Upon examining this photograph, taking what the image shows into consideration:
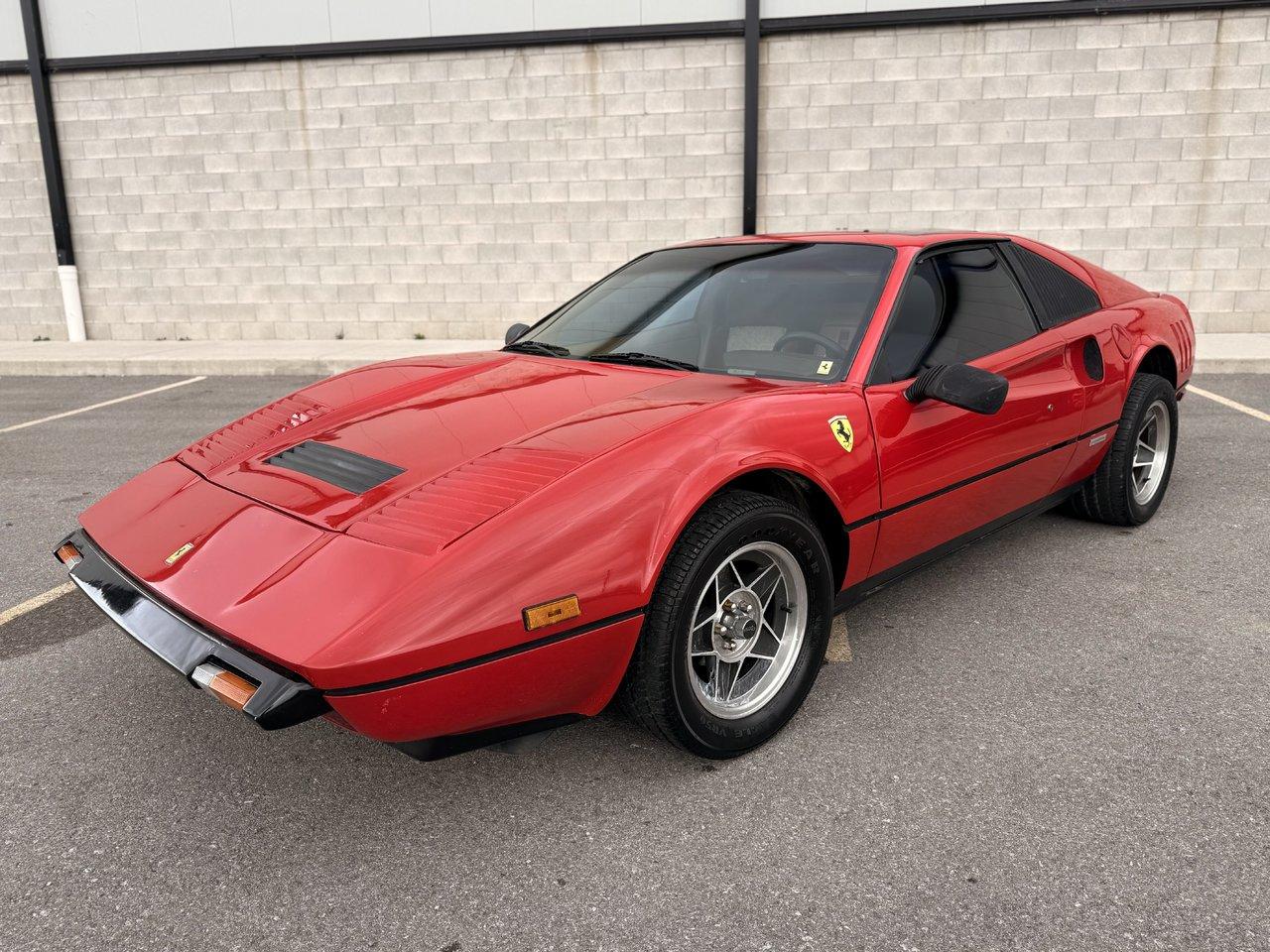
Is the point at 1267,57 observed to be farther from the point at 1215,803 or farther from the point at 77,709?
the point at 77,709

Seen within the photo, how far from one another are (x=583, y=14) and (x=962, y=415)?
8.78 metres

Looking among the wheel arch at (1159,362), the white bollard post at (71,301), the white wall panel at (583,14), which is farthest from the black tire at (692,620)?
the white bollard post at (71,301)

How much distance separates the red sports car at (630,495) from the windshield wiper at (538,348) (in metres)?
0.02

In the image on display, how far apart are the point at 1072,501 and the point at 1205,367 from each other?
5.45 meters

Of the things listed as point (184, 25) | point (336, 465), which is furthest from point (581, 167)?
point (336, 465)

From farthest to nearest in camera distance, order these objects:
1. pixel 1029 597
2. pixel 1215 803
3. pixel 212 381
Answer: pixel 212 381 < pixel 1029 597 < pixel 1215 803

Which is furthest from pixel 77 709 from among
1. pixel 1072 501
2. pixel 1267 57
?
pixel 1267 57

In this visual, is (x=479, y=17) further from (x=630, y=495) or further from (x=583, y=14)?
(x=630, y=495)

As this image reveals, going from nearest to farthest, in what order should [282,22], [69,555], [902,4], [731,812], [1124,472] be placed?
[731,812] → [69,555] → [1124,472] → [902,4] → [282,22]

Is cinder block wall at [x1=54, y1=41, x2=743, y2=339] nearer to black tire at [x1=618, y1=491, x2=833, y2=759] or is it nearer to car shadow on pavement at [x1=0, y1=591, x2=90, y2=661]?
car shadow on pavement at [x1=0, y1=591, x2=90, y2=661]

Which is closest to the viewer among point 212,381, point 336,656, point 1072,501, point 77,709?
point 336,656

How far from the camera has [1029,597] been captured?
131 inches

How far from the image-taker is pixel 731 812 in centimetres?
215

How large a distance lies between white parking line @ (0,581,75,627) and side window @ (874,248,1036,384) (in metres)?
2.97
